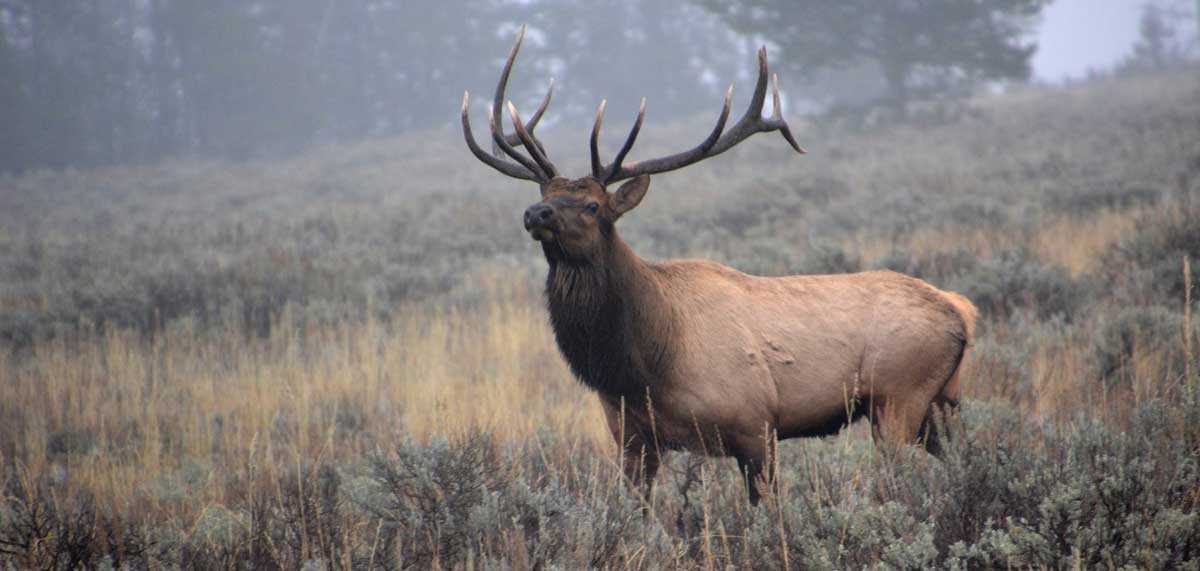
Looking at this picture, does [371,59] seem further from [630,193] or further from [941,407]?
[941,407]

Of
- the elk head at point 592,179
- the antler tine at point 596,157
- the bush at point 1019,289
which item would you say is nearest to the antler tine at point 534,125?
the elk head at point 592,179

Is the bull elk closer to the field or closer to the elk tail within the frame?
the elk tail

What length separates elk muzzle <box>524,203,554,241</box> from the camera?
359cm

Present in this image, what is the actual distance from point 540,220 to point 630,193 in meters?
0.71

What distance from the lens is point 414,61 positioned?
3847 cm

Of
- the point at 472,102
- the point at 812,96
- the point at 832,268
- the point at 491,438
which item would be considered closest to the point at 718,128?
the point at 491,438

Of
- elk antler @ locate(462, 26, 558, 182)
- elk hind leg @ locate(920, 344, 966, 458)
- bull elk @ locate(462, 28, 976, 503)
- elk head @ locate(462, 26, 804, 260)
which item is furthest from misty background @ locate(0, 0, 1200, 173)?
elk antler @ locate(462, 26, 558, 182)

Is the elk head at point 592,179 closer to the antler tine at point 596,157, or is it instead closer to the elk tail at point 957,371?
the antler tine at point 596,157

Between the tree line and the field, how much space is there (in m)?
8.09

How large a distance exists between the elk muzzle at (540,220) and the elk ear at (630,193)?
529mm

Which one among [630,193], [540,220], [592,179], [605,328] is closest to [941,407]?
[605,328]

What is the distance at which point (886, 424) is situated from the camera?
4.09 m

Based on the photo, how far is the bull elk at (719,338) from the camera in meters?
3.83

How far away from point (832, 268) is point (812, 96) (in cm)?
3637
